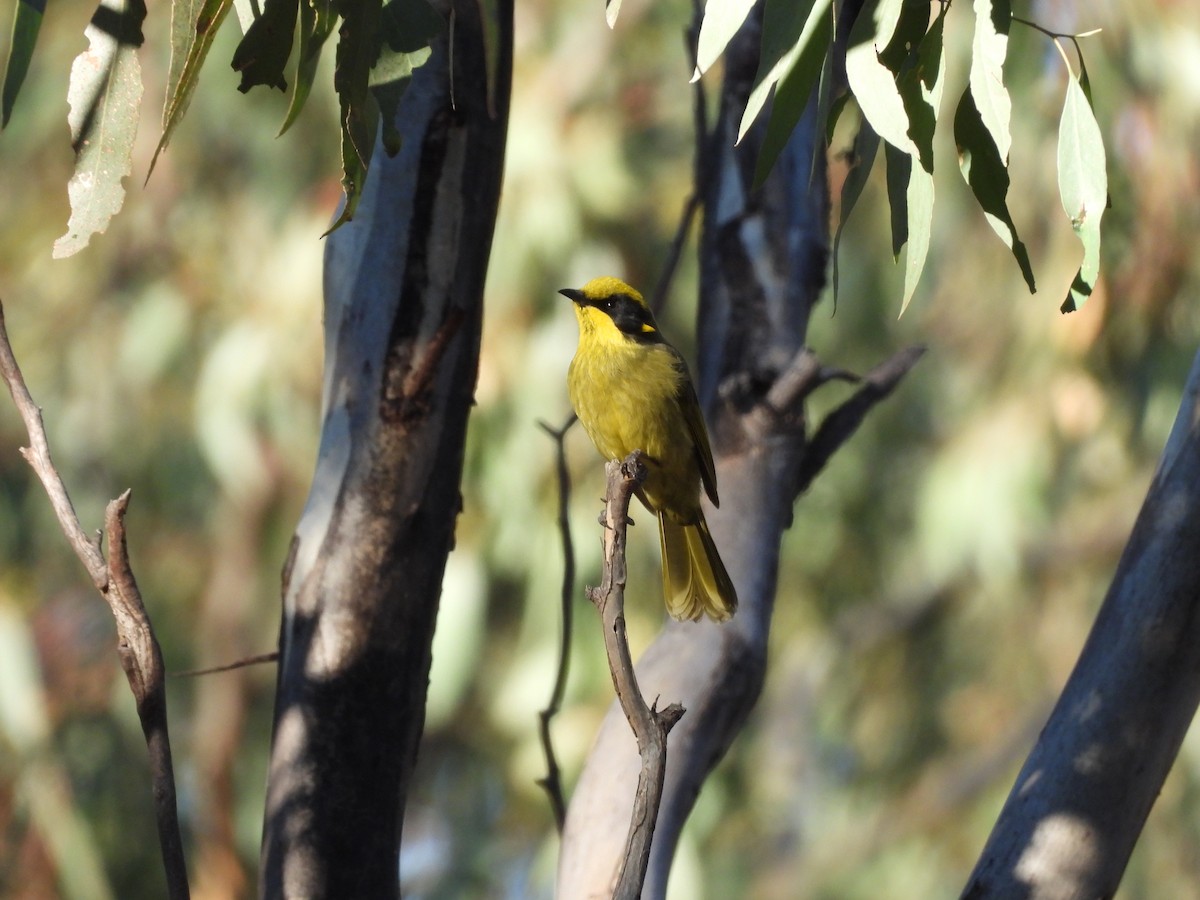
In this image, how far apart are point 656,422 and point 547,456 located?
7.43 feet

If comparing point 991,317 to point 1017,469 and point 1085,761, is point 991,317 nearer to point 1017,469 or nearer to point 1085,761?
point 1017,469

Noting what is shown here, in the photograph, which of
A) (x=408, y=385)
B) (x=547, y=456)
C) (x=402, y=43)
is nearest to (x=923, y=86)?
(x=402, y=43)

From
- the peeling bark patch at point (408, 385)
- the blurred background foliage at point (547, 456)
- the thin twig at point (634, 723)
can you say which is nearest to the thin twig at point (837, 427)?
the peeling bark patch at point (408, 385)

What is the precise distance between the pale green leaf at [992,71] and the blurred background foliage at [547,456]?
3.22m

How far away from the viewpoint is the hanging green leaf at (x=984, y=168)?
5.98ft

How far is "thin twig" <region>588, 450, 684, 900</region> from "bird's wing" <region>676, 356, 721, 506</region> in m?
1.13

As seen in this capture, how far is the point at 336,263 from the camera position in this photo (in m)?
2.35

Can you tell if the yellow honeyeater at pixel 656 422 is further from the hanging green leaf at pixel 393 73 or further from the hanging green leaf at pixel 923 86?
the hanging green leaf at pixel 393 73

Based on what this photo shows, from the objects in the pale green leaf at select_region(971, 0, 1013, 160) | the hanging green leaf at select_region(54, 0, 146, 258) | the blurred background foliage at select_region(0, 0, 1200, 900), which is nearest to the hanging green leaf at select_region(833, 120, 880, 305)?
the pale green leaf at select_region(971, 0, 1013, 160)

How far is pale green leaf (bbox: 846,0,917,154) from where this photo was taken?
1.66 meters

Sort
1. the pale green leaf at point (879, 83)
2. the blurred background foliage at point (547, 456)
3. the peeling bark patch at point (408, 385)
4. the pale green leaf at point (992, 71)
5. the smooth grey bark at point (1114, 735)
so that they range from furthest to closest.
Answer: the blurred background foliage at point (547, 456), the peeling bark patch at point (408, 385), the smooth grey bark at point (1114, 735), the pale green leaf at point (992, 71), the pale green leaf at point (879, 83)

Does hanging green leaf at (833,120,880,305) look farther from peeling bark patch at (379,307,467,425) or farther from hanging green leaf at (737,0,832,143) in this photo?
peeling bark patch at (379,307,467,425)

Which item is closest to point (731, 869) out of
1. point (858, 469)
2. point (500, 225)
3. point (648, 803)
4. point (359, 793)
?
point (858, 469)

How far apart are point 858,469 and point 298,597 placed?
491cm
